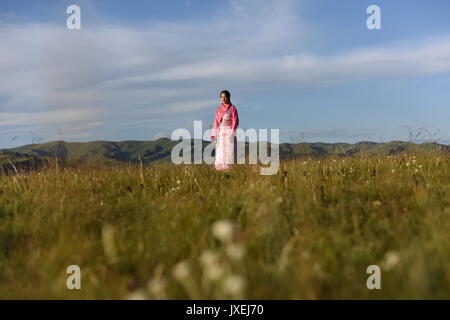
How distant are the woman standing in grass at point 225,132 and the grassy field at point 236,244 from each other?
757 cm

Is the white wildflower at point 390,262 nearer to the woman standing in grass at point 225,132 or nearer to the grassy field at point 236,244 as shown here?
the grassy field at point 236,244

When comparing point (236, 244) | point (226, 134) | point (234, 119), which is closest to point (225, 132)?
point (226, 134)

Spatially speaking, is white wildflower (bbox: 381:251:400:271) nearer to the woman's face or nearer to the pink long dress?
the pink long dress

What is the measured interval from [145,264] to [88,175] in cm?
580

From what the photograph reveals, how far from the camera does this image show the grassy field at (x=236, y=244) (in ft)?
9.77

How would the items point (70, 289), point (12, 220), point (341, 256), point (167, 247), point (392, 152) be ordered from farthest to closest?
point (392, 152), point (12, 220), point (167, 247), point (341, 256), point (70, 289)

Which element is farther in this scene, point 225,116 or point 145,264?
point 225,116

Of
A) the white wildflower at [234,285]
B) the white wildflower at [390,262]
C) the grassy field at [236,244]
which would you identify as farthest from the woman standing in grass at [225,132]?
the white wildflower at [234,285]

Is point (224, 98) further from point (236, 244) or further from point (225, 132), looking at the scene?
point (236, 244)

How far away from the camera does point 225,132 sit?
14.3 meters

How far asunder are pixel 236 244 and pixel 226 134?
35.6ft

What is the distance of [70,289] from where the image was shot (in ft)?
11.1
